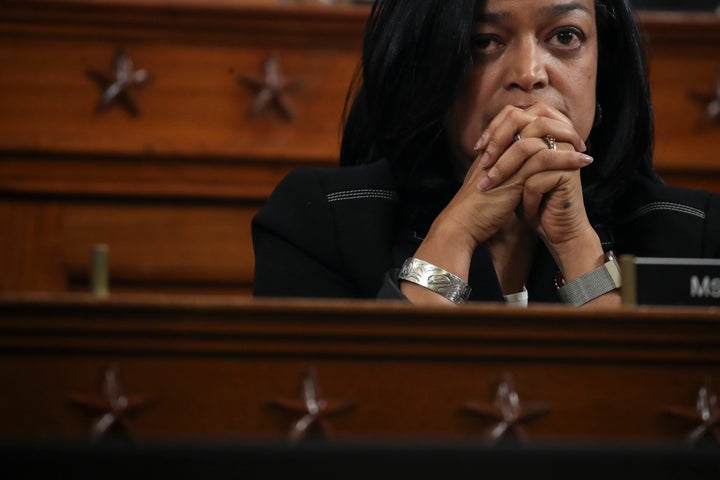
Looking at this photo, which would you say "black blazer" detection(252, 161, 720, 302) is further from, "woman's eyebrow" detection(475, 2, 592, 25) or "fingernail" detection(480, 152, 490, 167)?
"woman's eyebrow" detection(475, 2, 592, 25)

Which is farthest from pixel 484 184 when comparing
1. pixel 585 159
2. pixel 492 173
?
pixel 585 159

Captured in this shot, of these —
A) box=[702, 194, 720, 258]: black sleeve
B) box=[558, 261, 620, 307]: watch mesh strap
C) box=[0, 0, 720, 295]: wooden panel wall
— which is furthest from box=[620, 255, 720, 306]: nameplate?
box=[0, 0, 720, 295]: wooden panel wall

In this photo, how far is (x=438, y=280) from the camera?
1.27 meters

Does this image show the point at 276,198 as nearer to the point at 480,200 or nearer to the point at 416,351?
the point at 480,200

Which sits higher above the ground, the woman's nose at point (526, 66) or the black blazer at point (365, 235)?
the woman's nose at point (526, 66)

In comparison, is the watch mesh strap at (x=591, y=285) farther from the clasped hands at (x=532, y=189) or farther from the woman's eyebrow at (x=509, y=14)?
the woman's eyebrow at (x=509, y=14)

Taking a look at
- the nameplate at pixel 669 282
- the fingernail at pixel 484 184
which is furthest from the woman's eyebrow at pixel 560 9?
the nameplate at pixel 669 282

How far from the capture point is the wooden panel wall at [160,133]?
200 cm

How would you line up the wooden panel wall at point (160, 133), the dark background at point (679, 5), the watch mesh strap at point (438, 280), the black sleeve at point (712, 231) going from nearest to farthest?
1. the watch mesh strap at point (438, 280)
2. the black sleeve at point (712, 231)
3. the wooden panel wall at point (160, 133)
4. the dark background at point (679, 5)

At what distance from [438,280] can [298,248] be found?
23 cm

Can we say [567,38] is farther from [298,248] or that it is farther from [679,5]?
[679,5]

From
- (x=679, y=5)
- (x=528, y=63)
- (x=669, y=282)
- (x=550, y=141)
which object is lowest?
(x=669, y=282)

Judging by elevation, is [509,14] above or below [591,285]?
above

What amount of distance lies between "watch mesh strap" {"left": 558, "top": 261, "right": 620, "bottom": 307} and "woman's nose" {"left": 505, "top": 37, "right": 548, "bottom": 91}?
0.26m
